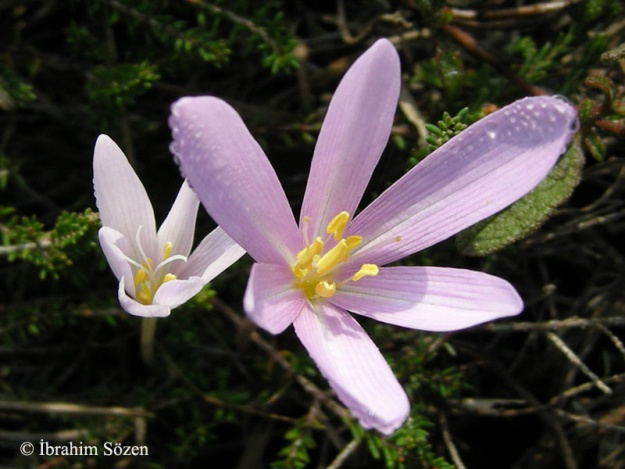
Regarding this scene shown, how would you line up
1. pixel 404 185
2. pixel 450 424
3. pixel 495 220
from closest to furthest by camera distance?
pixel 404 185, pixel 495 220, pixel 450 424

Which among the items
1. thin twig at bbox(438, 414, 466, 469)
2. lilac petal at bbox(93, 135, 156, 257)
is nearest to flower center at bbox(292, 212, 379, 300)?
lilac petal at bbox(93, 135, 156, 257)

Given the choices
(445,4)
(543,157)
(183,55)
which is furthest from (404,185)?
(183,55)

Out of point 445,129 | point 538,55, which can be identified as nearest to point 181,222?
point 445,129

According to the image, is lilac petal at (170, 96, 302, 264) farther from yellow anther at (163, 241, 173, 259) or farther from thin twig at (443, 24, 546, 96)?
thin twig at (443, 24, 546, 96)

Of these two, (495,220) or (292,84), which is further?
(292,84)

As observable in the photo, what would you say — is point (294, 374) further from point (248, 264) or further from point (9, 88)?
point (9, 88)

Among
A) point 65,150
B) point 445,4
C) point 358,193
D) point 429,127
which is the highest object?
point 445,4

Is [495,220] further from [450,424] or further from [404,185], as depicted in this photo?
[450,424]

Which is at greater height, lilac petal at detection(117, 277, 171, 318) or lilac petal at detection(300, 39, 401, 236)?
lilac petal at detection(300, 39, 401, 236)
